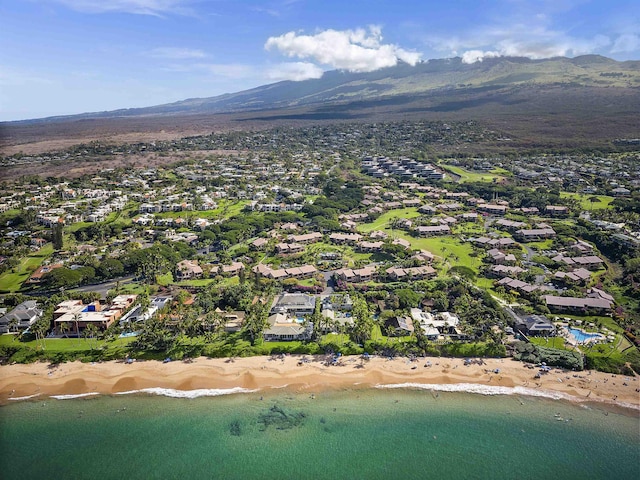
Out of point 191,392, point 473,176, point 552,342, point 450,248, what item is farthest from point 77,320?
point 473,176

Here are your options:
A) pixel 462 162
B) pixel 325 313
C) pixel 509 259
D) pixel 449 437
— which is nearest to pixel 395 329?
pixel 325 313

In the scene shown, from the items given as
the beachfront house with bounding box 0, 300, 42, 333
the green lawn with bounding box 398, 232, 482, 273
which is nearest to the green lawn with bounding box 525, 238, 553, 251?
the green lawn with bounding box 398, 232, 482, 273

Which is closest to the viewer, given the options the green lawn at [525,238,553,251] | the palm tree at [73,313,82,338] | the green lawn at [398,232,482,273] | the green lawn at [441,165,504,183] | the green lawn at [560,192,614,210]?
the palm tree at [73,313,82,338]

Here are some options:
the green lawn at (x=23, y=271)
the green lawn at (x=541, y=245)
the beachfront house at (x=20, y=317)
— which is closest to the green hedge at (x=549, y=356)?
the green lawn at (x=541, y=245)

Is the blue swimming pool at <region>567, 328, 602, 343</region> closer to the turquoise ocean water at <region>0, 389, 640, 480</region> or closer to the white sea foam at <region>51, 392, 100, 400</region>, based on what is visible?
the turquoise ocean water at <region>0, 389, 640, 480</region>

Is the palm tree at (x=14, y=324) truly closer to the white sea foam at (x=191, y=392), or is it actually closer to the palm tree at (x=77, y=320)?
the palm tree at (x=77, y=320)

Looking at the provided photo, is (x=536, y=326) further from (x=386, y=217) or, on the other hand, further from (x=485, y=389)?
(x=386, y=217)
